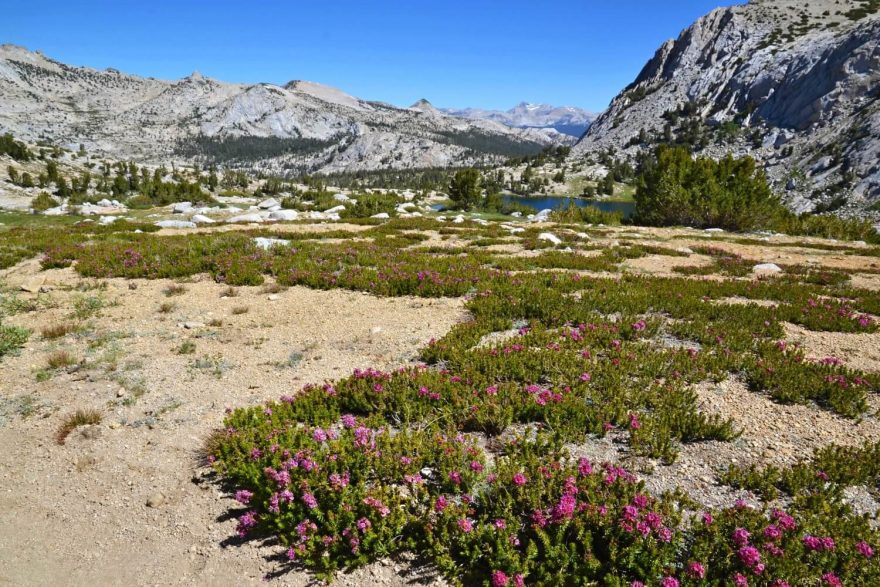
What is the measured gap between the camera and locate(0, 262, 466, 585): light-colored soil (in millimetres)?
A: 4832

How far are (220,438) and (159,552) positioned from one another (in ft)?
5.18

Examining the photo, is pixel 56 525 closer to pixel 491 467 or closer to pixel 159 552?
pixel 159 552

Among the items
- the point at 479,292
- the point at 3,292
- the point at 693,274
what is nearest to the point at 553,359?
the point at 479,292

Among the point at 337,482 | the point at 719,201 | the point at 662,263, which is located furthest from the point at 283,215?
the point at 719,201

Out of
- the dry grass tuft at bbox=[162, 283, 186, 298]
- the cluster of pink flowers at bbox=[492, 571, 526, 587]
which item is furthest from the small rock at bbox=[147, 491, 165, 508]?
the dry grass tuft at bbox=[162, 283, 186, 298]

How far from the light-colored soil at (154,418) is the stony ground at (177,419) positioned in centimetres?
2

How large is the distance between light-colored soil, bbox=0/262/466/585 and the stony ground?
0.07 feet

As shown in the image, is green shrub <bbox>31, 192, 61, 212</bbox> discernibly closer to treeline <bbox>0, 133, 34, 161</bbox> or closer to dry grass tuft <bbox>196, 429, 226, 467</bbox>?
dry grass tuft <bbox>196, 429, 226, 467</bbox>

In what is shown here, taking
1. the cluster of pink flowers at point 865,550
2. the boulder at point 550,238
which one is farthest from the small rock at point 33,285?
the boulder at point 550,238

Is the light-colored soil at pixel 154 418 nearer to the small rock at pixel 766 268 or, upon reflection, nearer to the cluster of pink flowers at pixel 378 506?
the cluster of pink flowers at pixel 378 506

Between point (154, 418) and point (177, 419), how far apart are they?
14.1 inches

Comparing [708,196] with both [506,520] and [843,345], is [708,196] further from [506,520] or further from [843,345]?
[506,520]

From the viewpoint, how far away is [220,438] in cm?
629

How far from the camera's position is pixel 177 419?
282 inches
